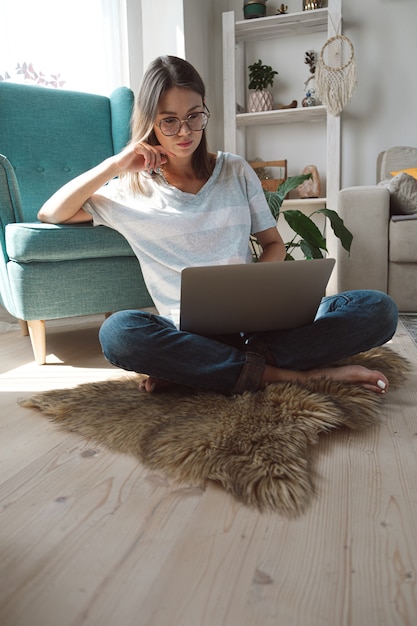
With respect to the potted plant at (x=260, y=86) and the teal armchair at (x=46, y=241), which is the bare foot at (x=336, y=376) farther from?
the potted plant at (x=260, y=86)

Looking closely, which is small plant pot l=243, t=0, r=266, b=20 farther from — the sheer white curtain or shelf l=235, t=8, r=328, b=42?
the sheer white curtain

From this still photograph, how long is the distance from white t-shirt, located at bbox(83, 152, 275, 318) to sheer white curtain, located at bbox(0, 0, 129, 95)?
154cm

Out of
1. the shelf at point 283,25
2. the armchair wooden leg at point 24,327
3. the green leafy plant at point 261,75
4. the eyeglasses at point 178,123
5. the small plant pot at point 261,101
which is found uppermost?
the shelf at point 283,25

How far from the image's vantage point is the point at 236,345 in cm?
127

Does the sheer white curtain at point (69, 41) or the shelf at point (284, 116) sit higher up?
the sheer white curtain at point (69, 41)

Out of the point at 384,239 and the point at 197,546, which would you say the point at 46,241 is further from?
the point at 384,239

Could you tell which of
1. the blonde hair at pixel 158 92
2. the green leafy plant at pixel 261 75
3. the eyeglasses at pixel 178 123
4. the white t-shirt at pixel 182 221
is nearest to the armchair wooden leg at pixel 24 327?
the white t-shirt at pixel 182 221

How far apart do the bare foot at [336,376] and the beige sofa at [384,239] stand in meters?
1.29

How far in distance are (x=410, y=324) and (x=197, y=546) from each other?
5.48 feet

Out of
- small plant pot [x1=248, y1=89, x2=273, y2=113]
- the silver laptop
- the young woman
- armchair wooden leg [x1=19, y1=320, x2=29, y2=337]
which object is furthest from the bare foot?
small plant pot [x1=248, y1=89, x2=273, y2=113]

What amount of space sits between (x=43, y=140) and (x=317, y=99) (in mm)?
1958

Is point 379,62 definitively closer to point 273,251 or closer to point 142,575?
point 273,251

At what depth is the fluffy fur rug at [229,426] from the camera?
2.66ft

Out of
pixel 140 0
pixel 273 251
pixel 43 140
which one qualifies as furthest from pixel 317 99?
pixel 273 251
